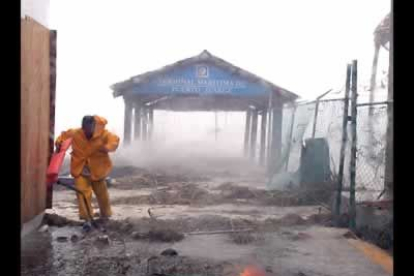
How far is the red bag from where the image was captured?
6.79 meters

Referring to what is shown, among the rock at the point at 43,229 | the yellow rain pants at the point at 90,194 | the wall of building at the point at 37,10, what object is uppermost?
the wall of building at the point at 37,10

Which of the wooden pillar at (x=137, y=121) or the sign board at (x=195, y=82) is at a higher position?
the sign board at (x=195, y=82)

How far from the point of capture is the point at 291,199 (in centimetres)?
991

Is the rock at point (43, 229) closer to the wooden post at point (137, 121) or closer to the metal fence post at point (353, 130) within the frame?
the metal fence post at point (353, 130)

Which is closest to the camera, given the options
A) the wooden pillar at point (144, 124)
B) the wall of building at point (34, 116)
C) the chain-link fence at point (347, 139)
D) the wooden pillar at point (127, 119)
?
the wall of building at point (34, 116)

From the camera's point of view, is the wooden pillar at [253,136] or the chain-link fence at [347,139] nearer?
the chain-link fence at [347,139]

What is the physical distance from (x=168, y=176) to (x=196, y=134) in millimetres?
27495

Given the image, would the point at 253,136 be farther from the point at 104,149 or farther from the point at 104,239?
the point at 104,239

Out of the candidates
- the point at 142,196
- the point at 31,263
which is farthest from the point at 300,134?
the point at 31,263

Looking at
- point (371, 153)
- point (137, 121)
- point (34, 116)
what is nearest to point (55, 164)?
point (34, 116)

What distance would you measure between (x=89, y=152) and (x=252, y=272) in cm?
346

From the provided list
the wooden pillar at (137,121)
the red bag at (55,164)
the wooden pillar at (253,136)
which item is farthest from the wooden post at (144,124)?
the red bag at (55,164)

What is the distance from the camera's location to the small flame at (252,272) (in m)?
4.98

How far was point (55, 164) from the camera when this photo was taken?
6.91 m
